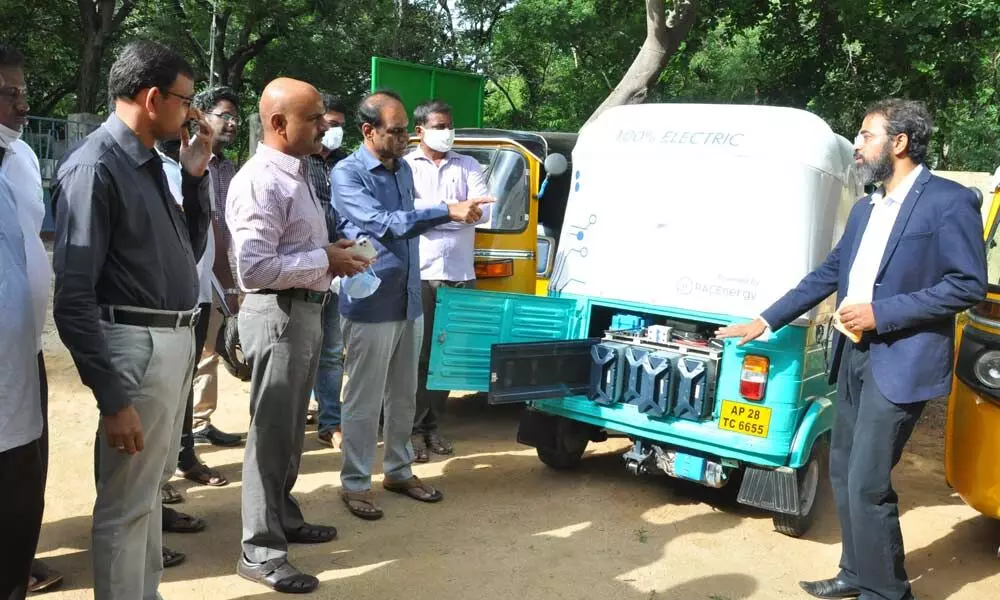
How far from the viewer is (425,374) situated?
5.81 m

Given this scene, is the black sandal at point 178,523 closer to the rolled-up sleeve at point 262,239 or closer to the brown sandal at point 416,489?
the brown sandal at point 416,489

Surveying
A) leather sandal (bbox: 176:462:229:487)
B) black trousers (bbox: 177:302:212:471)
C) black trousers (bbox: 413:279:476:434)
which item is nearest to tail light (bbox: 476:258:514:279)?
black trousers (bbox: 413:279:476:434)

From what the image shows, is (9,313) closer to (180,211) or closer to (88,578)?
(180,211)

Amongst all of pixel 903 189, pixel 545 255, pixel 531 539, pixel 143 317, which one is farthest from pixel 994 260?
pixel 143 317

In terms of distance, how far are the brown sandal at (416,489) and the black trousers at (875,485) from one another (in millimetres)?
2302

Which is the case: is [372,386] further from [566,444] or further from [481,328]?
[566,444]

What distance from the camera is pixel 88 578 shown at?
3807mm

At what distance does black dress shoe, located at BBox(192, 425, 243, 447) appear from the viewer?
578 centimetres

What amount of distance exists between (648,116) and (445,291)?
1.61 metres

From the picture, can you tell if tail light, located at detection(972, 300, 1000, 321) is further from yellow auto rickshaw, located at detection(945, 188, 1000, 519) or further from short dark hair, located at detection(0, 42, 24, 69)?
short dark hair, located at detection(0, 42, 24, 69)

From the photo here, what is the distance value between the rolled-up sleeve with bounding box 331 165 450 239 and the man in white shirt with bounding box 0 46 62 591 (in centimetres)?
146

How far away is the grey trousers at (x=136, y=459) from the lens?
279 cm

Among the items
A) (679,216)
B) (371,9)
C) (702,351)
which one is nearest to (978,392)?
(702,351)

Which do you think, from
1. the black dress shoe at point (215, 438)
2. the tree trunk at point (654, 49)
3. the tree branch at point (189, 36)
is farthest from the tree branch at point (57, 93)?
the black dress shoe at point (215, 438)
